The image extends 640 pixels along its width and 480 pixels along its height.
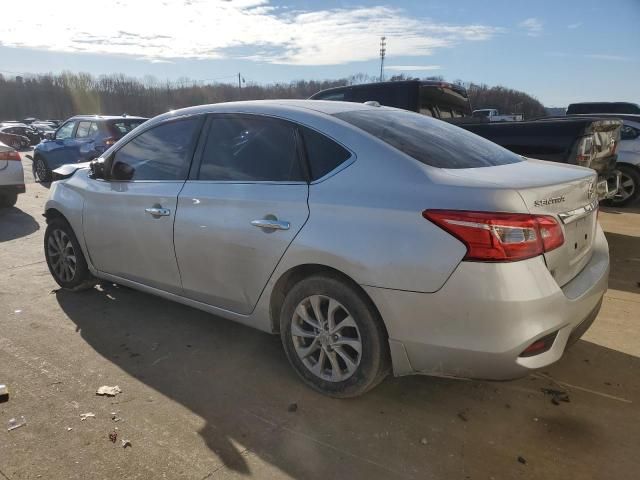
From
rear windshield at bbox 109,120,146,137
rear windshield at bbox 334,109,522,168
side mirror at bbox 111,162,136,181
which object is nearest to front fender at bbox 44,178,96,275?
side mirror at bbox 111,162,136,181

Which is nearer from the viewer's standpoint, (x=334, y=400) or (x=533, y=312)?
(x=533, y=312)

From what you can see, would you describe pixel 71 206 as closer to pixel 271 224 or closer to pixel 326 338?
pixel 271 224

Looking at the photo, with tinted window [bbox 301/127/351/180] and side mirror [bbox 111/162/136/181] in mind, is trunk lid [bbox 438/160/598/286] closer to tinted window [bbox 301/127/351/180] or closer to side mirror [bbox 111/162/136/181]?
tinted window [bbox 301/127/351/180]

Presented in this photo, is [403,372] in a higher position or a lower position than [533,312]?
lower

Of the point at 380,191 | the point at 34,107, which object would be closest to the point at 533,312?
the point at 380,191

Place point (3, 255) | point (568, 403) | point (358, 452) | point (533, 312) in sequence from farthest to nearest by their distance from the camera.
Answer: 1. point (3, 255)
2. point (568, 403)
3. point (358, 452)
4. point (533, 312)

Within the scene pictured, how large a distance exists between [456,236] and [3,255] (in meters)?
5.91

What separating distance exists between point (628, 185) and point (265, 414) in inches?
357

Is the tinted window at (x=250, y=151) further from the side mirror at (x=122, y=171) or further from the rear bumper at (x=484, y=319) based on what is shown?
the rear bumper at (x=484, y=319)

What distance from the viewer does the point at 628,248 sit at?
20.4 ft

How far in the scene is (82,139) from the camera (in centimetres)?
1141

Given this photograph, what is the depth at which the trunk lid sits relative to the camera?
238cm

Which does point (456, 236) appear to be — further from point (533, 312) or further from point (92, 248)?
point (92, 248)

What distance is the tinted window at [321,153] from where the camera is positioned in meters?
2.80
